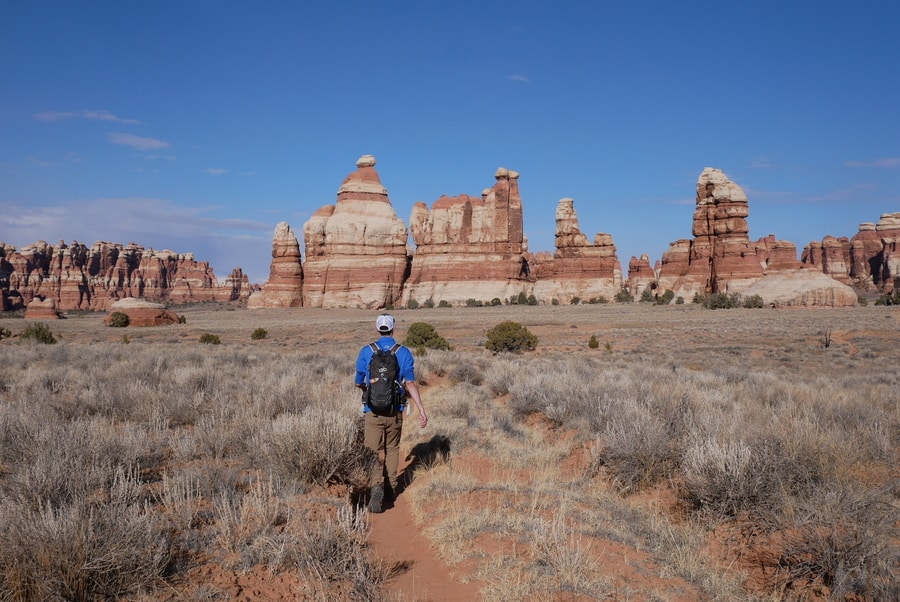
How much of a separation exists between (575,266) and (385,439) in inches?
2458

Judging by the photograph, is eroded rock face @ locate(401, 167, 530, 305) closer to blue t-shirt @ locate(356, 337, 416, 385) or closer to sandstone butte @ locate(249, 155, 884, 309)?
sandstone butte @ locate(249, 155, 884, 309)

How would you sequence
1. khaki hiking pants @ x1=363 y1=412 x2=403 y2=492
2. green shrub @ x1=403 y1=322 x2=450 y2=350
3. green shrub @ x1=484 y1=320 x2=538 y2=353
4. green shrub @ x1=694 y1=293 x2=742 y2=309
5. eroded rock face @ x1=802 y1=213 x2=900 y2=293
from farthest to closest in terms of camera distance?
eroded rock face @ x1=802 y1=213 x2=900 y2=293 < green shrub @ x1=694 y1=293 x2=742 y2=309 < green shrub @ x1=403 y1=322 x2=450 y2=350 < green shrub @ x1=484 y1=320 x2=538 y2=353 < khaki hiking pants @ x1=363 y1=412 x2=403 y2=492

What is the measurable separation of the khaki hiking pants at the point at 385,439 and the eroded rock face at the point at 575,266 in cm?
5981

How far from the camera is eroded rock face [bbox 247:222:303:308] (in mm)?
65312

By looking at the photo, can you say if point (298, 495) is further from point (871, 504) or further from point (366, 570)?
point (871, 504)

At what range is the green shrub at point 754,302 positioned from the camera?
44875 millimetres

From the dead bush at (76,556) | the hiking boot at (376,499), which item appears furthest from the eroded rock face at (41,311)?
the dead bush at (76,556)

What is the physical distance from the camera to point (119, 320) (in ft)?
111

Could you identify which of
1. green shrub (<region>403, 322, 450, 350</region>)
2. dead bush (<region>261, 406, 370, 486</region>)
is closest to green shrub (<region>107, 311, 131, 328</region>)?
green shrub (<region>403, 322, 450, 350</region>)

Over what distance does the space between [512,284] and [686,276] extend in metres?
20.5

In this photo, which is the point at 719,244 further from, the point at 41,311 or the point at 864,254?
the point at 864,254

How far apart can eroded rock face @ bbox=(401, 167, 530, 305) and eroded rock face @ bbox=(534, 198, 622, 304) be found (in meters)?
3.85

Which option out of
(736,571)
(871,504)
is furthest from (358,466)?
(871,504)

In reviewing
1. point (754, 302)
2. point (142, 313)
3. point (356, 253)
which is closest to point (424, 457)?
point (142, 313)
